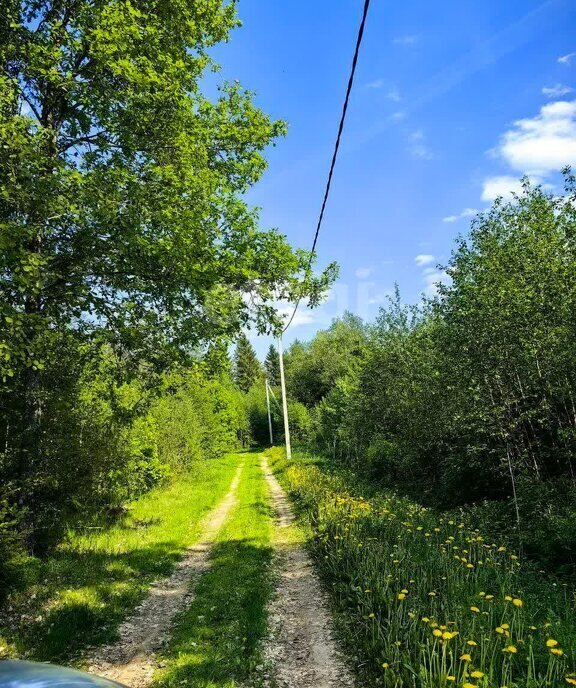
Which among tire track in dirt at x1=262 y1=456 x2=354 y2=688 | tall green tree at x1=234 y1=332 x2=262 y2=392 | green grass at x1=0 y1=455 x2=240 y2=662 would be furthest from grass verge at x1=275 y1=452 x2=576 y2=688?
tall green tree at x1=234 y1=332 x2=262 y2=392

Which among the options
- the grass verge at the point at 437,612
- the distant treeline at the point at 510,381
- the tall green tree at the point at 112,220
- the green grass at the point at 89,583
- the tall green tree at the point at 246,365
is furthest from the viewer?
the tall green tree at the point at 246,365

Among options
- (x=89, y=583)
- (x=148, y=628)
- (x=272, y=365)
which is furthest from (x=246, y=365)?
(x=148, y=628)

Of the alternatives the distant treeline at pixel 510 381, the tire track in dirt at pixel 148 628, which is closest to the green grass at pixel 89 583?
the tire track in dirt at pixel 148 628

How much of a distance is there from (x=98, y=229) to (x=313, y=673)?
695cm

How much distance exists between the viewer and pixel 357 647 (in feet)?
17.5

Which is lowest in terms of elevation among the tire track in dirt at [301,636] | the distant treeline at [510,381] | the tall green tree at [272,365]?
the tire track in dirt at [301,636]

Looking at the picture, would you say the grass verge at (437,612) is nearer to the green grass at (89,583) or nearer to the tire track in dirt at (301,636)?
the tire track in dirt at (301,636)

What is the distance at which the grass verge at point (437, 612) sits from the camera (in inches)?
160

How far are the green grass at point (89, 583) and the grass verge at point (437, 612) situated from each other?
3.23 metres

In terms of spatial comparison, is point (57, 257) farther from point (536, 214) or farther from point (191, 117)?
point (536, 214)

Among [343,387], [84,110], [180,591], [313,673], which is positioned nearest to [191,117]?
[84,110]

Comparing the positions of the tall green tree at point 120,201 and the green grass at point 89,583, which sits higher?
the tall green tree at point 120,201

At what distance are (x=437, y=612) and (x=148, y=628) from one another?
12.8ft

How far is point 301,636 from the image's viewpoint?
236 inches
